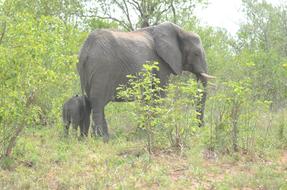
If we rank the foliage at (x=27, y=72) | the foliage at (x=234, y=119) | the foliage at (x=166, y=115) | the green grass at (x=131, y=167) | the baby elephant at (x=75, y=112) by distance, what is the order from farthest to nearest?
the baby elephant at (x=75, y=112) → the foliage at (x=234, y=119) → the foliage at (x=166, y=115) → the foliage at (x=27, y=72) → the green grass at (x=131, y=167)

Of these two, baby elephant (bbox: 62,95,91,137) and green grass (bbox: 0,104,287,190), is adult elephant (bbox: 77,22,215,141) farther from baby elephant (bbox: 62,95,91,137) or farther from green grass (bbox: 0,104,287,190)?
green grass (bbox: 0,104,287,190)

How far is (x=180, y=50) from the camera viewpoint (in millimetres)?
12227

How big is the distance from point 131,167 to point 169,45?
4936mm

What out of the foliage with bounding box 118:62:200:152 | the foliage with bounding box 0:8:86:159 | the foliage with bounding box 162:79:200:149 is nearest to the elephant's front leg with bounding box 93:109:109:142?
the foliage with bounding box 118:62:200:152

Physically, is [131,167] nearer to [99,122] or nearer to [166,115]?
[166,115]

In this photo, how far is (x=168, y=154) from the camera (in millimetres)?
8180

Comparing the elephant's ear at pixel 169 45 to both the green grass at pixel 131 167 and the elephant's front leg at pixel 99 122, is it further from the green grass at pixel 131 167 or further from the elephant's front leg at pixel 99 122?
the green grass at pixel 131 167

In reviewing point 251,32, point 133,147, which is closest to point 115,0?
point 251,32

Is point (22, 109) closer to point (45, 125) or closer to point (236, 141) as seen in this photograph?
point (236, 141)

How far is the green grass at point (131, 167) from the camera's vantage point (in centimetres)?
650

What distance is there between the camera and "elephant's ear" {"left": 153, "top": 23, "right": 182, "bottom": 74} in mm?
11516

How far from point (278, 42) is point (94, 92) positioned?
16352 millimetres

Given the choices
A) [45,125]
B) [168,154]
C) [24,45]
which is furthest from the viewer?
[45,125]

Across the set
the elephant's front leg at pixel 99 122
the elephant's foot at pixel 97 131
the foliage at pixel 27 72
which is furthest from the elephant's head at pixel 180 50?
the foliage at pixel 27 72
